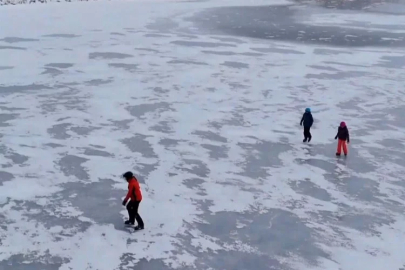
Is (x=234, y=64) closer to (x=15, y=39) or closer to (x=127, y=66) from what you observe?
(x=127, y=66)

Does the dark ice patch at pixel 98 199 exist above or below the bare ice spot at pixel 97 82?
below

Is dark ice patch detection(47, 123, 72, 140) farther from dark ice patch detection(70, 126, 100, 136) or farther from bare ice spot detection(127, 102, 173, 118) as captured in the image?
bare ice spot detection(127, 102, 173, 118)

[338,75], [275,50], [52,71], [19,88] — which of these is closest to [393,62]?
[338,75]

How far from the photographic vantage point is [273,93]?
18.4 meters

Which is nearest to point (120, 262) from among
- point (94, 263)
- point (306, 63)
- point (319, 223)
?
point (94, 263)

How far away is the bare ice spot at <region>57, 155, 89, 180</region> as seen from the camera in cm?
1075

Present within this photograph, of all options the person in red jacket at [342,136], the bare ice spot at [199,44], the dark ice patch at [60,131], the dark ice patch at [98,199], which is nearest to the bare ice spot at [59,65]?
the bare ice spot at [199,44]

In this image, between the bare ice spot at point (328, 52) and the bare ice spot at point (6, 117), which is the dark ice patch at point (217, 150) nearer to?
the bare ice spot at point (6, 117)

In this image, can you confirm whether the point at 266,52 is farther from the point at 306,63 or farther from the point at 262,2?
the point at 262,2

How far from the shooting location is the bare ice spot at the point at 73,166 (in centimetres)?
1075

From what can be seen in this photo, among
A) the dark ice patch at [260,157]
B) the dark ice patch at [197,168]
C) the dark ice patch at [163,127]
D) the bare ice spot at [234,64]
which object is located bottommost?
the dark ice patch at [260,157]

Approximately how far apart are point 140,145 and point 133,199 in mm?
4325

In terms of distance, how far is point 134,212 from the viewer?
8555 millimetres

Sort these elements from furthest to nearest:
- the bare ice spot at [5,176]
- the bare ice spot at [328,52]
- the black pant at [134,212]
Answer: the bare ice spot at [328,52] → the bare ice spot at [5,176] → the black pant at [134,212]
